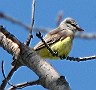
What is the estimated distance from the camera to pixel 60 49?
226 inches

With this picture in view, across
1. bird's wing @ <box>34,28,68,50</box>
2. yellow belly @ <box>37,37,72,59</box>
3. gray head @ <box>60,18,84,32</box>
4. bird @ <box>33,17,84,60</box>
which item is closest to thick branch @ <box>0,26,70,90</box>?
bird @ <box>33,17,84,60</box>

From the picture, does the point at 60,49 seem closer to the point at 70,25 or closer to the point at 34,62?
the point at 70,25

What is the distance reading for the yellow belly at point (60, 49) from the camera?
557 centimetres

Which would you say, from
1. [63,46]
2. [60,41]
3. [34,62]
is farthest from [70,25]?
[34,62]

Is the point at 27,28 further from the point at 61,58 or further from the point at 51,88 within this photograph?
the point at 61,58

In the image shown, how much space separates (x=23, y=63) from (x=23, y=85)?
0.19m

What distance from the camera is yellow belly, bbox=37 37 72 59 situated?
5.57m

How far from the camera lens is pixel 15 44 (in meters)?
3.05

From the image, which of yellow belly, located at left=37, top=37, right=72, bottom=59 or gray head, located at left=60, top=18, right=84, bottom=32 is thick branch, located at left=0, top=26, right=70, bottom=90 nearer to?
yellow belly, located at left=37, top=37, right=72, bottom=59

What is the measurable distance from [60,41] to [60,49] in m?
0.39

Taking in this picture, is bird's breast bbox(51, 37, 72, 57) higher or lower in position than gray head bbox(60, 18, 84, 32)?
lower

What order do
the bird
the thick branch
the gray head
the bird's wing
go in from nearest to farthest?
the thick branch → the bird → the bird's wing → the gray head

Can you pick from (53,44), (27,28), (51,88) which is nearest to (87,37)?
(27,28)

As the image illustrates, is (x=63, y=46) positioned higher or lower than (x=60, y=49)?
higher
